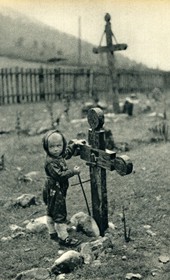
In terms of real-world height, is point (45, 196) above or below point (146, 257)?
above

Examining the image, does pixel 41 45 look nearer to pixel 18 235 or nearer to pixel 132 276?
pixel 18 235

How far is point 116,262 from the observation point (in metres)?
3.81

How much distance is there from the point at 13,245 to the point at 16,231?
327 mm

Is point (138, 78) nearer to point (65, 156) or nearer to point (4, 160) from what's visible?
point (4, 160)

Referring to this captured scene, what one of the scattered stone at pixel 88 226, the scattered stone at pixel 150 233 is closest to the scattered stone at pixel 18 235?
the scattered stone at pixel 88 226

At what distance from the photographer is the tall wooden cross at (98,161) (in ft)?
13.5

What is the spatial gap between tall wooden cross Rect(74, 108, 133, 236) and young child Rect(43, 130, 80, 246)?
207mm

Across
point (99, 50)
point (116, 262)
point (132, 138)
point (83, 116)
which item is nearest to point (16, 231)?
point (116, 262)

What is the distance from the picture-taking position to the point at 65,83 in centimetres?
1892

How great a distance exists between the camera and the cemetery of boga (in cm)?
375

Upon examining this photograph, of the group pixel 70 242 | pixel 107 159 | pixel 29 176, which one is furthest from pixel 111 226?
pixel 29 176

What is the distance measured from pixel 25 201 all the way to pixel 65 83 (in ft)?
45.1

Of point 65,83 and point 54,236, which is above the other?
point 65,83

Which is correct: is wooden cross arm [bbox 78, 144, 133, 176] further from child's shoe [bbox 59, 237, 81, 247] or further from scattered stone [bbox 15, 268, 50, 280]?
scattered stone [bbox 15, 268, 50, 280]
